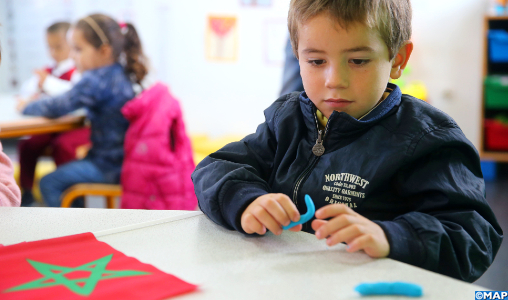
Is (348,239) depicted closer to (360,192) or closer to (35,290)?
(360,192)

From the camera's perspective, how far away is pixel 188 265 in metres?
0.58

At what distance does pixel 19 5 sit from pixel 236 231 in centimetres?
422

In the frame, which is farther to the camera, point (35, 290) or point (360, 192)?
point (360, 192)

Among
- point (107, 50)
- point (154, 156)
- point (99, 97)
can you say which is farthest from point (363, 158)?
point (107, 50)

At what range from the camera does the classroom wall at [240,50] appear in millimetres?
3775

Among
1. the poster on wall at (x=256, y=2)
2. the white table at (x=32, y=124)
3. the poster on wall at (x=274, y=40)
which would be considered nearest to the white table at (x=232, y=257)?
the white table at (x=32, y=124)

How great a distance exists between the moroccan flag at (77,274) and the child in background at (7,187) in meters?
0.33

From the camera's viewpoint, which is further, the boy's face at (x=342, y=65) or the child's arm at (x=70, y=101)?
the child's arm at (x=70, y=101)

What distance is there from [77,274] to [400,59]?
676mm

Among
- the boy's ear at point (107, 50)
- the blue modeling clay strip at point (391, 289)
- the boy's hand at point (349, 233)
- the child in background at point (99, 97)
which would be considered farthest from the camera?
the boy's ear at point (107, 50)

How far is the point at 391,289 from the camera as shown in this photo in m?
0.51

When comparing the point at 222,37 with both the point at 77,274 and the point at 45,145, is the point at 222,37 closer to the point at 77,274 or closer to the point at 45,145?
the point at 45,145

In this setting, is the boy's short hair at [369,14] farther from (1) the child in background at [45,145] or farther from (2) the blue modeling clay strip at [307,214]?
(1) the child in background at [45,145]

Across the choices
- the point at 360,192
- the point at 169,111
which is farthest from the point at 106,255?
the point at 169,111
